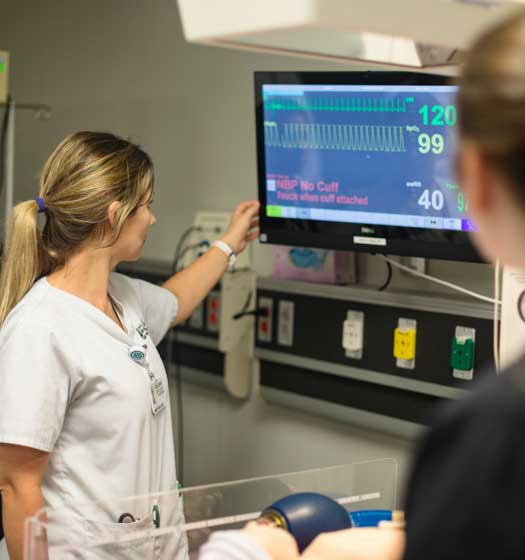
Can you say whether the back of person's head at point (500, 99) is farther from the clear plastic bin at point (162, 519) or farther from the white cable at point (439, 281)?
the white cable at point (439, 281)

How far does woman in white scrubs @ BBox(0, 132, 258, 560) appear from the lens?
70.1 inches

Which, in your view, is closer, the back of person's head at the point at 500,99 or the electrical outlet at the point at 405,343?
the back of person's head at the point at 500,99

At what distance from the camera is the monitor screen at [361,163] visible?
6.97ft

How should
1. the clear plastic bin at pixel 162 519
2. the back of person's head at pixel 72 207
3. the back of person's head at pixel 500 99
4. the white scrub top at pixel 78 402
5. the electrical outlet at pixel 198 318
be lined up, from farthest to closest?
the electrical outlet at pixel 198 318 < the back of person's head at pixel 72 207 < the white scrub top at pixel 78 402 < the clear plastic bin at pixel 162 519 < the back of person's head at pixel 500 99

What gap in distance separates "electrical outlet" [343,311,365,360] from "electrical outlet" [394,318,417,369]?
0.12 meters

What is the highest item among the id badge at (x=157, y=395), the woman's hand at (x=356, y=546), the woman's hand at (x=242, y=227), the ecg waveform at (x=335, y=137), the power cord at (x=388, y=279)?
the ecg waveform at (x=335, y=137)

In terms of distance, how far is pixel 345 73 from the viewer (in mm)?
2225

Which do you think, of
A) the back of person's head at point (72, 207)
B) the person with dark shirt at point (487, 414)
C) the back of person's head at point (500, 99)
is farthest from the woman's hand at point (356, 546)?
the back of person's head at point (72, 207)

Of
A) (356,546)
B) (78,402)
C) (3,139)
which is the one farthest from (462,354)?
(3,139)

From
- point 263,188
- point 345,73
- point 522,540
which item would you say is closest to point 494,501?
point 522,540

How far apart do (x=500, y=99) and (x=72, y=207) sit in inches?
52.4

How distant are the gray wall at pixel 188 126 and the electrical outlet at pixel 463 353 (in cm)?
19

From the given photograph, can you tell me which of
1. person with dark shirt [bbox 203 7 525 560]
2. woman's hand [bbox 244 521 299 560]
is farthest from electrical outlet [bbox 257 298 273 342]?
person with dark shirt [bbox 203 7 525 560]

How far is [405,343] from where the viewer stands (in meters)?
2.39
